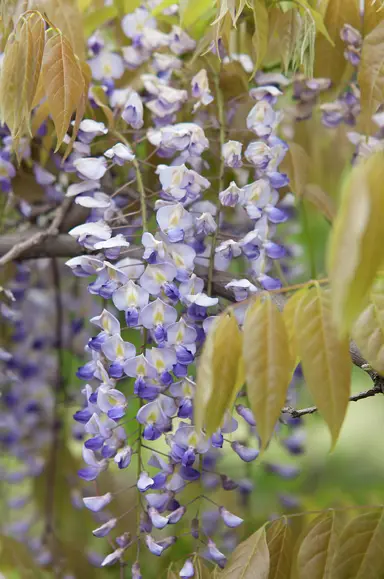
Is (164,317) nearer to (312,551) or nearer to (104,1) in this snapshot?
(312,551)

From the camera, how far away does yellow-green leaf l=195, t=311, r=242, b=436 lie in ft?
1.84

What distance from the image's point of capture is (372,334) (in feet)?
1.96

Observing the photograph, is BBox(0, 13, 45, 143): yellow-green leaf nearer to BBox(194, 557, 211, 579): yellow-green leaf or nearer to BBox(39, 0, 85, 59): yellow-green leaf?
BBox(39, 0, 85, 59): yellow-green leaf

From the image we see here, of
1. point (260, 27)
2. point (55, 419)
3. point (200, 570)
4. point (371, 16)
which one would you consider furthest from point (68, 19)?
point (55, 419)

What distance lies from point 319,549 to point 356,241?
0.42m

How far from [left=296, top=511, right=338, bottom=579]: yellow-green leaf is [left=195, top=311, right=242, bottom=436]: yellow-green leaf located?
22 centimetres

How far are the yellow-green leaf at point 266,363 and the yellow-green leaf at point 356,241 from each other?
109 mm

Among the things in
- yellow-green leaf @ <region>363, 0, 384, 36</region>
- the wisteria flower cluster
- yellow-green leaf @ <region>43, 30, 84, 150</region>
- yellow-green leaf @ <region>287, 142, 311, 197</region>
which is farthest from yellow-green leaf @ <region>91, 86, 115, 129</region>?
yellow-green leaf @ <region>363, 0, 384, 36</region>

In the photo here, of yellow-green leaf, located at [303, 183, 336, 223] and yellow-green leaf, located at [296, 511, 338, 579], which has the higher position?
yellow-green leaf, located at [303, 183, 336, 223]

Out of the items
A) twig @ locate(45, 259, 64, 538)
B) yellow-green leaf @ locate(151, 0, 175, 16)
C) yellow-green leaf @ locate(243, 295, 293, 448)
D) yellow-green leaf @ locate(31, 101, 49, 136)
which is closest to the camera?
yellow-green leaf @ locate(243, 295, 293, 448)

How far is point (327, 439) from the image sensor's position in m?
2.26

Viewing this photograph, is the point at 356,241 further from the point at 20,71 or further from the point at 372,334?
the point at 20,71

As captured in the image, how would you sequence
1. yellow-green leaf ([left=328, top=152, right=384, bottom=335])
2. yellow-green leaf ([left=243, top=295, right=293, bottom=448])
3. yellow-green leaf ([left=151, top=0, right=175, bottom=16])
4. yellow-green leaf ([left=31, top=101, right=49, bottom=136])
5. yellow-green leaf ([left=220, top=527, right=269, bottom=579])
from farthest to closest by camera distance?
1. yellow-green leaf ([left=151, top=0, right=175, bottom=16])
2. yellow-green leaf ([left=31, top=101, right=49, bottom=136])
3. yellow-green leaf ([left=220, top=527, right=269, bottom=579])
4. yellow-green leaf ([left=243, top=295, right=293, bottom=448])
5. yellow-green leaf ([left=328, top=152, right=384, bottom=335])

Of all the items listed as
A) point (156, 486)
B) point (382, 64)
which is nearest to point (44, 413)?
point (156, 486)
